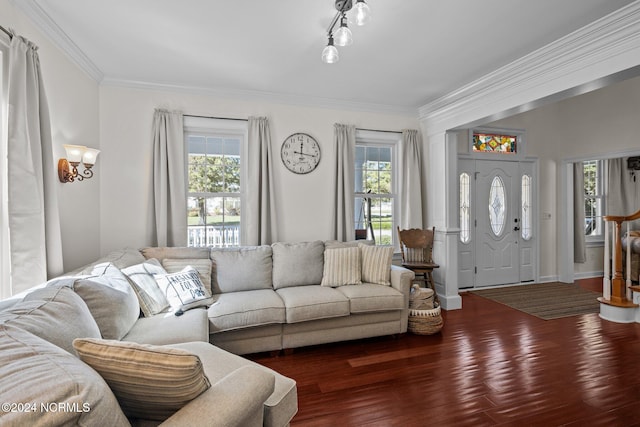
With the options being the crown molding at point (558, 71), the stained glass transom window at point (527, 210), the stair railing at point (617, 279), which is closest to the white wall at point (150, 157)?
the crown molding at point (558, 71)

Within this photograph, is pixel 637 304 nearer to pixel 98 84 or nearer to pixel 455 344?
pixel 455 344

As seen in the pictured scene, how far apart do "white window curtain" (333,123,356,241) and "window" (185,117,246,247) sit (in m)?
1.22

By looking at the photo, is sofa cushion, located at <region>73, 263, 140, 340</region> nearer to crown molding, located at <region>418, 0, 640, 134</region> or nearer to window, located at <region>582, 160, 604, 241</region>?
crown molding, located at <region>418, 0, 640, 134</region>

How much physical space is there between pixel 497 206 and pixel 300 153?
3.42 m

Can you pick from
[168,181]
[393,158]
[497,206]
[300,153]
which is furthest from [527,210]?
[168,181]

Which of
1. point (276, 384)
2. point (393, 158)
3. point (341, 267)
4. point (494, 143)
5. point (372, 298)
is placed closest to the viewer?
point (276, 384)

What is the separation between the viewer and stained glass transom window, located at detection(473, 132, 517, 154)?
498cm

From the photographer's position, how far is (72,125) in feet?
9.21

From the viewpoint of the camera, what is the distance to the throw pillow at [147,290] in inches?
92.6

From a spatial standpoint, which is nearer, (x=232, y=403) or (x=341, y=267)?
(x=232, y=403)

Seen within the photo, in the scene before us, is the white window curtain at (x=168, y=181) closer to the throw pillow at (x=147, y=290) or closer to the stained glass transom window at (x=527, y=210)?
the throw pillow at (x=147, y=290)

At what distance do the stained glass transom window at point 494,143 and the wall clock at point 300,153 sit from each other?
8.82 feet

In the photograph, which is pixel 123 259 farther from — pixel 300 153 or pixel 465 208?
pixel 465 208

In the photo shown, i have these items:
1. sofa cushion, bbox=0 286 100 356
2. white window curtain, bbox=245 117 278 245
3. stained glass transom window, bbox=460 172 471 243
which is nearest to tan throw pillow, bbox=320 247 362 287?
white window curtain, bbox=245 117 278 245
